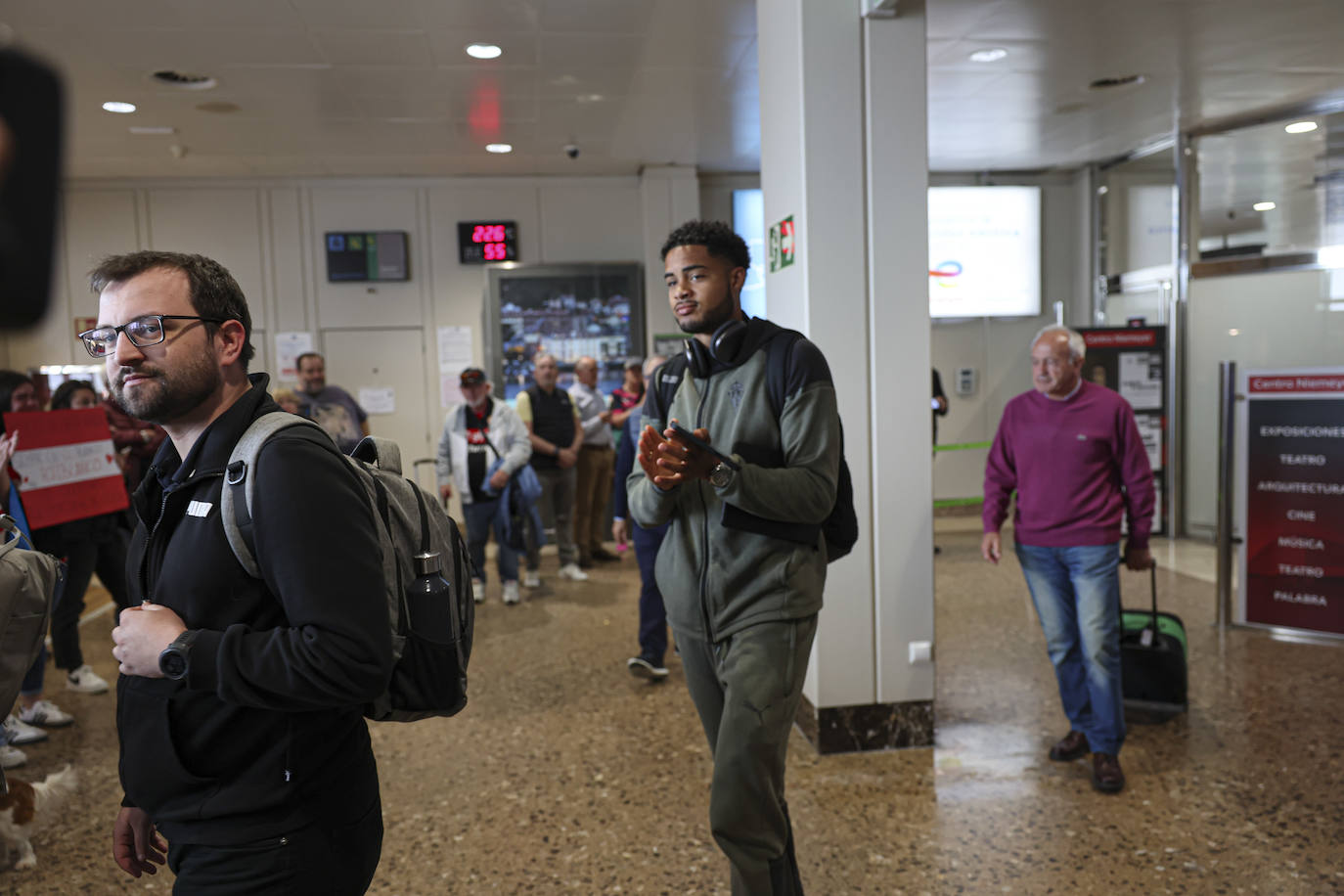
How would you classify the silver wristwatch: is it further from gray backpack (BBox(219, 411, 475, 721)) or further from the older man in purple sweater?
the older man in purple sweater

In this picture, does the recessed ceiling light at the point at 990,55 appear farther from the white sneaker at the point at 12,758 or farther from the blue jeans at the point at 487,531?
the white sneaker at the point at 12,758

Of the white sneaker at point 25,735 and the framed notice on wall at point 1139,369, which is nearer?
the white sneaker at point 25,735

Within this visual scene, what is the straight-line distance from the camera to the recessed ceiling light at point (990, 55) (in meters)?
5.71

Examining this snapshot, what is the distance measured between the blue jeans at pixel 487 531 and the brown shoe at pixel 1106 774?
4.07 metres

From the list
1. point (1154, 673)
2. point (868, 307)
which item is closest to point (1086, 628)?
point (1154, 673)

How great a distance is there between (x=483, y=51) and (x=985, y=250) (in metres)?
5.93

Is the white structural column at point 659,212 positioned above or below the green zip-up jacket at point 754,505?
above

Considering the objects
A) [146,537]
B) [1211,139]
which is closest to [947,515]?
[1211,139]

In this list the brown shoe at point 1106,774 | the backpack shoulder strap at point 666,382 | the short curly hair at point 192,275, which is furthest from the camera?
the brown shoe at point 1106,774

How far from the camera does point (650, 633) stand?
15.4 ft

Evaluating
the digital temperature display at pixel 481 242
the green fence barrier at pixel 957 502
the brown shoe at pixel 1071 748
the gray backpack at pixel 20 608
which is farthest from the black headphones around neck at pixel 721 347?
the green fence barrier at pixel 957 502

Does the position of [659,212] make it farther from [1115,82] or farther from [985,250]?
[1115,82]

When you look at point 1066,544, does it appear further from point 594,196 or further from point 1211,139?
point 594,196

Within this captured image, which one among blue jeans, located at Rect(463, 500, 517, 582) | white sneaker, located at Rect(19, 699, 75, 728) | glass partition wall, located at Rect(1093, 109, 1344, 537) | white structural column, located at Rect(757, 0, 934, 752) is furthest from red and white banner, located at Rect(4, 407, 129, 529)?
glass partition wall, located at Rect(1093, 109, 1344, 537)
